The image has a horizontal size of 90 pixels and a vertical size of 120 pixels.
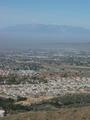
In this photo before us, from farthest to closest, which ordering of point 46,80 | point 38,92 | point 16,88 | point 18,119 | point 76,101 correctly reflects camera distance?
1. point 46,80
2. point 16,88
3. point 38,92
4. point 76,101
5. point 18,119

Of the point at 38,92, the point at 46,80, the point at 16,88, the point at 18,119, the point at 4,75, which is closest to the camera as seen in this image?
the point at 18,119

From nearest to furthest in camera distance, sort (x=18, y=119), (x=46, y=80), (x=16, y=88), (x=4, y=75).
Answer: (x=18, y=119), (x=16, y=88), (x=46, y=80), (x=4, y=75)

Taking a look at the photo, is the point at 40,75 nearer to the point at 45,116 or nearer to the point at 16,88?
the point at 16,88

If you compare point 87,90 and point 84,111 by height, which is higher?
point 84,111

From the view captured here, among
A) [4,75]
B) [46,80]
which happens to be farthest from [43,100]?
[4,75]

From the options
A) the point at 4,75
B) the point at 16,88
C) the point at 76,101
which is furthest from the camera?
the point at 4,75

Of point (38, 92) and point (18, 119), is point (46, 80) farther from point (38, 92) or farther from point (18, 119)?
point (18, 119)

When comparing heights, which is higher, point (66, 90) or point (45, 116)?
point (45, 116)

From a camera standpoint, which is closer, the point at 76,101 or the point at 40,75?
the point at 76,101

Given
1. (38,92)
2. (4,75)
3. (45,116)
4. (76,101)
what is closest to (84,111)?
(45,116)

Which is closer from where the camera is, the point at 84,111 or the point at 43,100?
the point at 84,111
